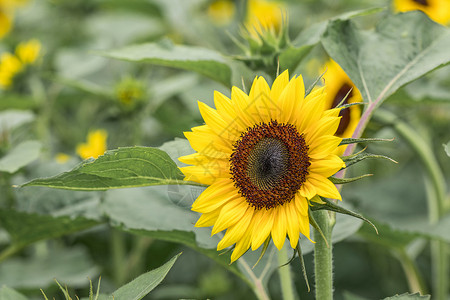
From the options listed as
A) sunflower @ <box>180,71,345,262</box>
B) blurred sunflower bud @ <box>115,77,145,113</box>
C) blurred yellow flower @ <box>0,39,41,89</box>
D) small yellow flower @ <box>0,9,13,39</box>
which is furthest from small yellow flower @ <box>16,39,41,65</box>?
sunflower @ <box>180,71,345,262</box>

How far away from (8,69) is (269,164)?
1.05 meters

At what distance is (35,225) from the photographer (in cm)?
91

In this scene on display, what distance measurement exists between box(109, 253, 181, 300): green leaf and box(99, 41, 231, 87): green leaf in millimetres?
293

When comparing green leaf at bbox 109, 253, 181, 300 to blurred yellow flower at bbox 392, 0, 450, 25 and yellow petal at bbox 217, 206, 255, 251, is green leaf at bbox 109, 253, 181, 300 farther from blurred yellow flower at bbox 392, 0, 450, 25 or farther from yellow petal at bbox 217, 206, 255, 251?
blurred yellow flower at bbox 392, 0, 450, 25

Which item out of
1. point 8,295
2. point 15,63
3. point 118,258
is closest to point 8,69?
point 15,63

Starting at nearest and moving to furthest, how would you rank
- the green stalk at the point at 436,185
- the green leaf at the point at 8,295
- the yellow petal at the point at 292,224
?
1. the yellow petal at the point at 292,224
2. the green leaf at the point at 8,295
3. the green stalk at the point at 436,185

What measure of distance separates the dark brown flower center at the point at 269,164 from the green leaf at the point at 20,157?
14.0 inches

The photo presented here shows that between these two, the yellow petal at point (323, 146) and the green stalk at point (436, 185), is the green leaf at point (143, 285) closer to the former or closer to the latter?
the yellow petal at point (323, 146)

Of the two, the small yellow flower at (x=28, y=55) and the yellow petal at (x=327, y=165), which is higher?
the small yellow flower at (x=28, y=55)

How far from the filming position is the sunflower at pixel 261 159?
0.58 metres

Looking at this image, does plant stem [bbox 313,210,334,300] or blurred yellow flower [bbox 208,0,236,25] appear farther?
blurred yellow flower [bbox 208,0,236,25]

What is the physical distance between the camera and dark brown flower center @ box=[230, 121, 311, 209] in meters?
0.60

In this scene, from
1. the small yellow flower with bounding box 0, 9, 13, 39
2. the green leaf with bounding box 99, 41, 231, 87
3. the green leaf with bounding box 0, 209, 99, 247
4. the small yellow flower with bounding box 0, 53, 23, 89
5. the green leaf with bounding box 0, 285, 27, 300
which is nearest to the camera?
the green leaf with bounding box 0, 285, 27, 300

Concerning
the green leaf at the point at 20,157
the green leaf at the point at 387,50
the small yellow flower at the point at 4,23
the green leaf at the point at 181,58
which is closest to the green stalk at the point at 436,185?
the green leaf at the point at 387,50
